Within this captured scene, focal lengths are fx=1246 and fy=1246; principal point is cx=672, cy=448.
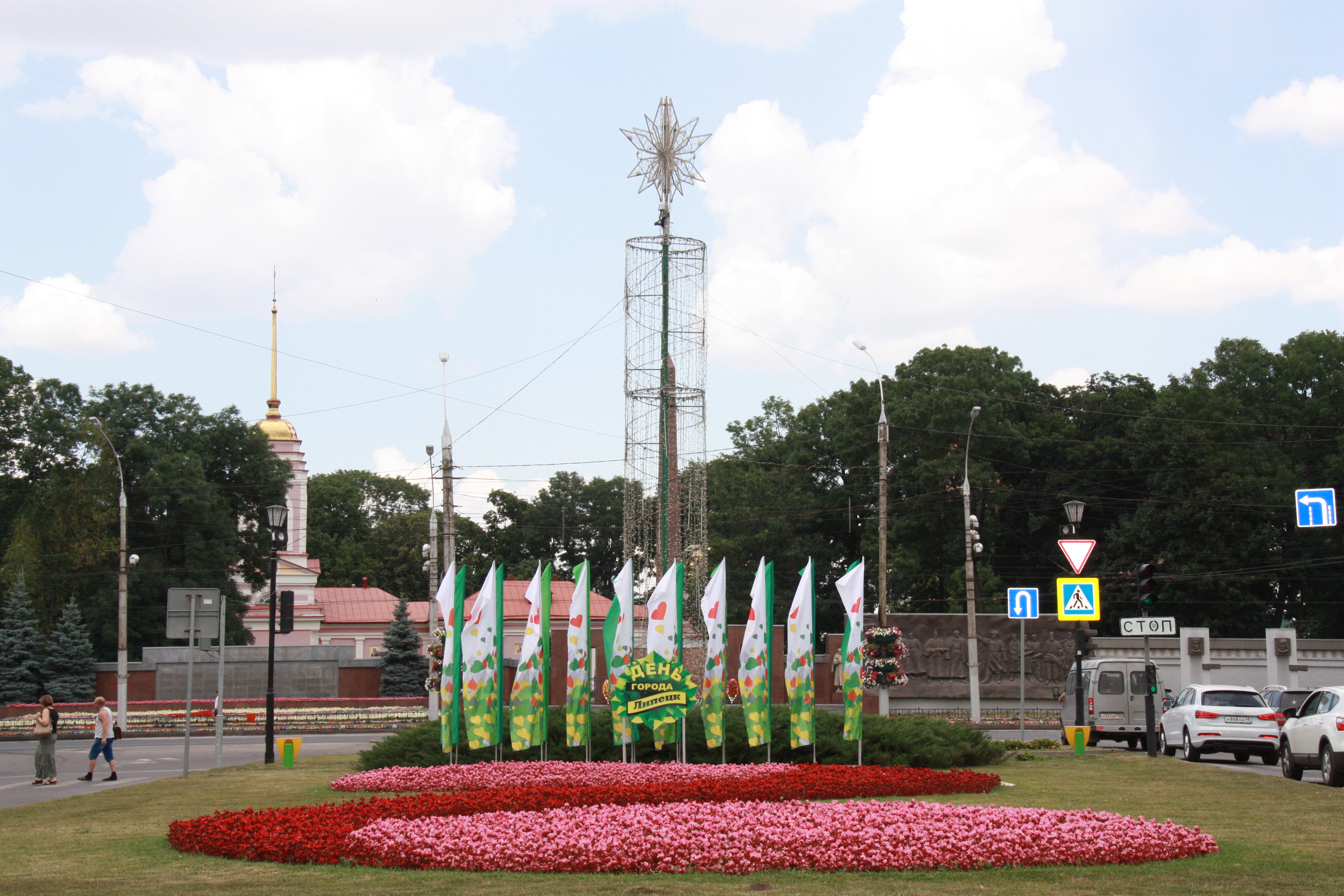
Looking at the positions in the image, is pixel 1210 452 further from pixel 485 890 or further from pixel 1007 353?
pixel 485 890

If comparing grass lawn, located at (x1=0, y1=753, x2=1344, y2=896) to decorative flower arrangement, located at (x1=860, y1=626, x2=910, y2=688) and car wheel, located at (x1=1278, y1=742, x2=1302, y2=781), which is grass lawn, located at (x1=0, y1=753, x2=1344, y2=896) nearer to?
car wheel, located at (x1=1278, y1=742, x2=1302, y2=781)

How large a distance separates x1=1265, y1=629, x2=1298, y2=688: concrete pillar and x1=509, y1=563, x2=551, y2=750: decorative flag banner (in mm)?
30526

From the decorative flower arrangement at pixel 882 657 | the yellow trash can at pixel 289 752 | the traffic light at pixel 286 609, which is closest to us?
the yellow trash can at pixel 289 752

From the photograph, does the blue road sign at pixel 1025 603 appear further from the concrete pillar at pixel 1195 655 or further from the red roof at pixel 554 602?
the red roof at pixel 554 602

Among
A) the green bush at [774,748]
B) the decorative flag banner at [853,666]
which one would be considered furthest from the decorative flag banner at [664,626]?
the decorative flag banner at [853,666]

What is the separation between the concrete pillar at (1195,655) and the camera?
139 ft

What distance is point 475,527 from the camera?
3558 inches

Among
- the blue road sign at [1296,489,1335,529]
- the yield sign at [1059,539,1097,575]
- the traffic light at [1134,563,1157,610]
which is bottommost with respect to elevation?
the traffic light at [1134,563,1157,610]

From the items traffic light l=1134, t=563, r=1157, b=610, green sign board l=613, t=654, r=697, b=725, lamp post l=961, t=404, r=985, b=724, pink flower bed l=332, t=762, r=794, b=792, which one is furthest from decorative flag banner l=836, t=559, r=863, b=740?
lamp post l=961, t=404, r=985, b=724

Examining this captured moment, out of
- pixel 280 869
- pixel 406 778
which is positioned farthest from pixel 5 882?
pixel 406 778

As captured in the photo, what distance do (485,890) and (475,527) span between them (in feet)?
269

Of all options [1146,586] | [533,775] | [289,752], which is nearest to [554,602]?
[289,752]

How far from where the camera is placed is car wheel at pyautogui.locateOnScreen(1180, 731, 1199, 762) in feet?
77.6

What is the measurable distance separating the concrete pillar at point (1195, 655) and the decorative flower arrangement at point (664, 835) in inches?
1250
